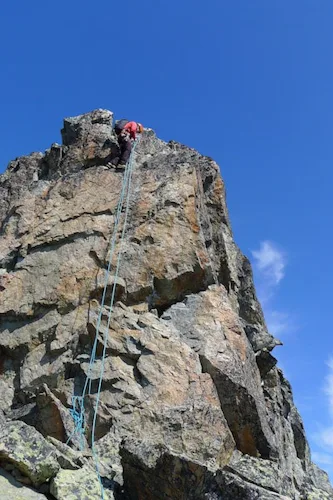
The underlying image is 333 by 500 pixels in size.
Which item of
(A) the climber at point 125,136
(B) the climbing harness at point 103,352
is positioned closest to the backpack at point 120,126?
(A) the climber at point 125,136

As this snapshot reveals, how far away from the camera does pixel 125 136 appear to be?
18.2m

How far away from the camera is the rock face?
9172 millimetres

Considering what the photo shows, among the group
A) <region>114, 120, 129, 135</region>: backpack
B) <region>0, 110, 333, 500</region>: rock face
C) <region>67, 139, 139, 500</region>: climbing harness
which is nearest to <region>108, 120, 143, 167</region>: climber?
<region>114, 120, 129, 135</region>: backpack

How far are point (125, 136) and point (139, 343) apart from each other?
8174 mm

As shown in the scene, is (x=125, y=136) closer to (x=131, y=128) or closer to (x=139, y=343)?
(x=131, y=128)

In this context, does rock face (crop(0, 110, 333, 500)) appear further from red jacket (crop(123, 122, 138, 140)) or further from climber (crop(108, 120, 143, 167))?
red jacket (crop(123, 122, 138, 140))

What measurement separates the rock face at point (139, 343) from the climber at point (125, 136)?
48 centimetres

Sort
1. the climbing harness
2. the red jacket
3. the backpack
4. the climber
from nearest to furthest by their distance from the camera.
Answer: the climbing harness → the climber → the red jacket → the backpack

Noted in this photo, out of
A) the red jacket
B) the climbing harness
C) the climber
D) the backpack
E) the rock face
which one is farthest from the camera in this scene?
the backpack

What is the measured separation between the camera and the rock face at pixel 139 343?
9172mm

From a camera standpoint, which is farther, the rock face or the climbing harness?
the climbing harness

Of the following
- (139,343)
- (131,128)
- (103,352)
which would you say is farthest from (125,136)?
(103,352)

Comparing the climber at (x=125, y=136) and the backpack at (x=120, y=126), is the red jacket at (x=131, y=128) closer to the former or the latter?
the climber at (x=125, y=136)

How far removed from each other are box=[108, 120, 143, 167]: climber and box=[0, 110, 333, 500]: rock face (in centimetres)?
48
